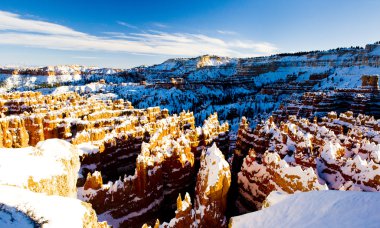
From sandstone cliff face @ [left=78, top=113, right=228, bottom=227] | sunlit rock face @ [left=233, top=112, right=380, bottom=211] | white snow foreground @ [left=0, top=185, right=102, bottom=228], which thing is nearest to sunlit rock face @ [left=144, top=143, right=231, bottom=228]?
sunlit rock face @ [left=233, top=112, right=380, bottom=211]

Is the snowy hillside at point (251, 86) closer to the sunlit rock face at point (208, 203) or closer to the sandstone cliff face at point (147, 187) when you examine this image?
the sandstone cliff face at point (147, 187)

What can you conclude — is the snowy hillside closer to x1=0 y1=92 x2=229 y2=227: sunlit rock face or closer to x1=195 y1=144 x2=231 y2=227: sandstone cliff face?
x1=0 y1=92 x2=229 y2=227: sunlit rock face

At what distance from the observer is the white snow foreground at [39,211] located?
8297 millimetres

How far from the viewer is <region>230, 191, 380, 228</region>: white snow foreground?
31.1 feet

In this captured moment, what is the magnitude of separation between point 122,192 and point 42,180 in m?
9.90

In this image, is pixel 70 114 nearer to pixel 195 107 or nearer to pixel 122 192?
pixel 122 192

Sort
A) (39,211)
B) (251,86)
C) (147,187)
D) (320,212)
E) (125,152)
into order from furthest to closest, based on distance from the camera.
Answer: (251,86) < (125,152) < (147,187) < (320,212) < (39,211)

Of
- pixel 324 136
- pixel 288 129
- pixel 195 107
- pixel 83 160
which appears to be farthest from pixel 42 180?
pixel 195 107

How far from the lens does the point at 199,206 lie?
18219mm

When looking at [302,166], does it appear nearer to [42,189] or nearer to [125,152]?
[42,189]

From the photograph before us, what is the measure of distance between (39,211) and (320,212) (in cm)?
952

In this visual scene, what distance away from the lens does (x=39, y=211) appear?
8.91 metres

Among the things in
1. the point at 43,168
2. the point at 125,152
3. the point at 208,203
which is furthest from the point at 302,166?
the point at 125,152

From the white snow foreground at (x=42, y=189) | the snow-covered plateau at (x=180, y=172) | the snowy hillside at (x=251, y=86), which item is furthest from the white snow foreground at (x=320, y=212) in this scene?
the snowy hillside at (x=251, y=86)
